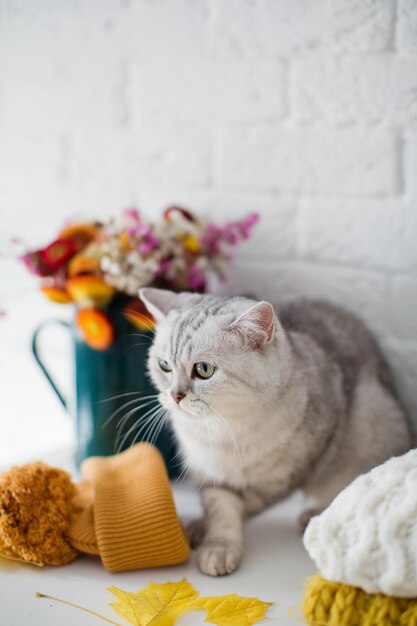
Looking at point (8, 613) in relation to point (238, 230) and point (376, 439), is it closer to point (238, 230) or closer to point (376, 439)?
point (376, 439)

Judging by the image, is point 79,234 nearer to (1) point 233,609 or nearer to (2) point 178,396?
(2) point 178,396

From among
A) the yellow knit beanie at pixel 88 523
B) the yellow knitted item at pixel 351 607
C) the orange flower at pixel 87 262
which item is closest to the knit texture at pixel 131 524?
the yellow knit beanie at pixel 88 523

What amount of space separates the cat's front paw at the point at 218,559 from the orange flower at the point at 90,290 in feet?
1.32

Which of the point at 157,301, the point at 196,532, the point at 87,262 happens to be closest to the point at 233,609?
the point at 196,532

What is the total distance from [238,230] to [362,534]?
648 mm

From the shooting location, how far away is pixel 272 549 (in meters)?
0.98

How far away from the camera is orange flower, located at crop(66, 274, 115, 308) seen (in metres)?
1.08

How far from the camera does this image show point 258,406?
3.08ft

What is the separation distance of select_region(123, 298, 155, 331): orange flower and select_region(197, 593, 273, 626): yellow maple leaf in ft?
1.39

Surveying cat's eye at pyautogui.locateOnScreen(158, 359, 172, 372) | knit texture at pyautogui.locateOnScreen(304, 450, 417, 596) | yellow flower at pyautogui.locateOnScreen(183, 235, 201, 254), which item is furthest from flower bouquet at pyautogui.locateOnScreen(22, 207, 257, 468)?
knit texture at pyautogui.locateOnScreen(304, 450, 417, 596)

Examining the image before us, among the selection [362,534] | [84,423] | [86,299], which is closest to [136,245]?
[86,299]

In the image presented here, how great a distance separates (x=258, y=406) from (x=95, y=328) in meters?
0.32

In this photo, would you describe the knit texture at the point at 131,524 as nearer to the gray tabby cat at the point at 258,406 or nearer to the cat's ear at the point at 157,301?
the gray tabby cat at the point at 258,406

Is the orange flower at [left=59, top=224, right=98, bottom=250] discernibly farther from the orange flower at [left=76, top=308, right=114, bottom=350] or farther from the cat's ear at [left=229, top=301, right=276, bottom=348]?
the cat's ear at [left=229, top=301, right=276, bottom=348]
